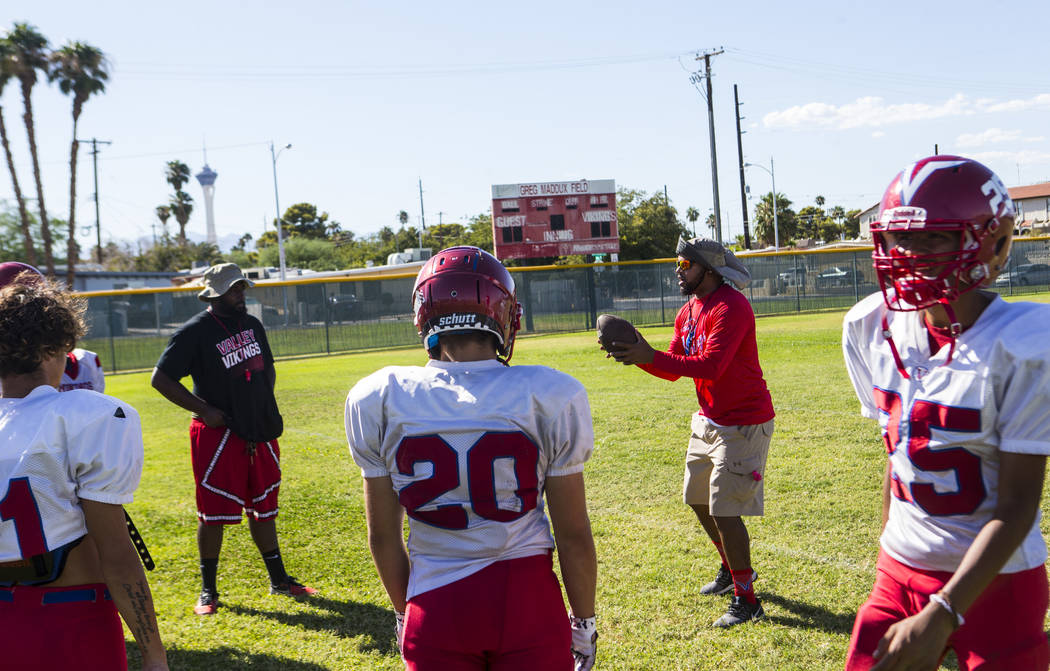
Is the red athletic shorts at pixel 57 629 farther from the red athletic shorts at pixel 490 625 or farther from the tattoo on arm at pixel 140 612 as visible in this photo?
the red athletic shorts at pixel 490 625

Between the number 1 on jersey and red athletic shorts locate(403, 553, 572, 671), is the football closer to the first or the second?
red athletic shorts locate(403, 553, 572, 671)

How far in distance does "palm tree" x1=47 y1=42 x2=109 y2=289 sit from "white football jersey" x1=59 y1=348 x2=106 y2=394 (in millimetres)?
36166

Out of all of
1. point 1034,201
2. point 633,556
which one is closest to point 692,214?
point 1034,201

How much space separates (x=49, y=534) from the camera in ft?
8.08

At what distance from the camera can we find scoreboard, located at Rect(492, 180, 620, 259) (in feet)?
146

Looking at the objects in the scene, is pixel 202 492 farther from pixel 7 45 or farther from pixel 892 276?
pixel 7 45

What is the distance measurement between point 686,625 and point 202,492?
10.6ft

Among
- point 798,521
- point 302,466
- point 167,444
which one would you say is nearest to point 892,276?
point 798,521

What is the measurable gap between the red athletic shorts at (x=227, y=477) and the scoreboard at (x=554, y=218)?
38288 mm

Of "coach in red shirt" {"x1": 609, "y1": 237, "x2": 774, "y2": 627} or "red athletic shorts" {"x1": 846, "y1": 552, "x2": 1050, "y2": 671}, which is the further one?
"coach in red shirt" {"x1": 609, "y1": 237, "x2": 774, "y2": 627}

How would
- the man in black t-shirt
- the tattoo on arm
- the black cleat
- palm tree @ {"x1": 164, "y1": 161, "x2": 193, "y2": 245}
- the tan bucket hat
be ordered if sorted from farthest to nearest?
palm tree @ {"x1": 164, "y1": 161, "x2": 193, "y2": 245} → the tan bucket hat → the man in black t-shirt → the black cleat → the tattoo on arm

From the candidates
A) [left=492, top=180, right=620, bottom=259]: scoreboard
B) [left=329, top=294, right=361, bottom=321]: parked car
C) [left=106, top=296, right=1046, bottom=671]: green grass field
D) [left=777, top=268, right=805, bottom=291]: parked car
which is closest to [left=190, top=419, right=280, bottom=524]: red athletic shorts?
[left=106, top=296, right=1046, bottom=671]: green grass field

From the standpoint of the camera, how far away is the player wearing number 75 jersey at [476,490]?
2.29 meters

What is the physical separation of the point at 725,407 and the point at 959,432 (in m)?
2.73
